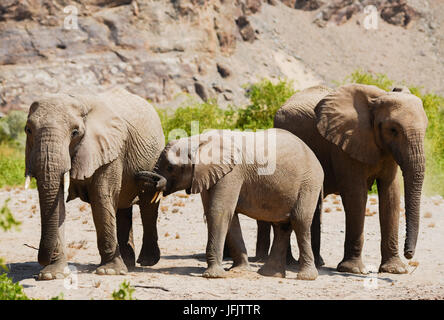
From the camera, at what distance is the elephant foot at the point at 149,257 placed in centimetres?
1159

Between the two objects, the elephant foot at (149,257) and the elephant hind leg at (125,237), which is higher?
the elephant hind leg at (125,237)

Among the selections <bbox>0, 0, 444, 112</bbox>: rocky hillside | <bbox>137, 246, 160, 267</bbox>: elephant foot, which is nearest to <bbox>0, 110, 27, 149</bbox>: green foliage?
<bbox>0, 0, 444, 112</bbox>: rocky hillside

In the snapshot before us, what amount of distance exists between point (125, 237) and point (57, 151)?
8.57 ft

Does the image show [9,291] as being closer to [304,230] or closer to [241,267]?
[241,267]

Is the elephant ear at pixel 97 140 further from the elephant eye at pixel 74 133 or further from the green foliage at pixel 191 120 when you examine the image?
the green foliage at pixel 191 120

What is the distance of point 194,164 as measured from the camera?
32.8 ft

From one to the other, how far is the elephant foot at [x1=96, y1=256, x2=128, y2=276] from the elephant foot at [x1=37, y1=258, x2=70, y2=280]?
55 cm

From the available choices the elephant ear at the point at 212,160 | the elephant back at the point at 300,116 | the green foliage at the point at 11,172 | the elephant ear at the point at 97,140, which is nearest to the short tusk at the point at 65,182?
the elephant ear at the point at 97,140

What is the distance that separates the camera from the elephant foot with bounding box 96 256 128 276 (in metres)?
10.0

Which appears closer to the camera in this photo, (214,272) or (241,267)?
(214,272)

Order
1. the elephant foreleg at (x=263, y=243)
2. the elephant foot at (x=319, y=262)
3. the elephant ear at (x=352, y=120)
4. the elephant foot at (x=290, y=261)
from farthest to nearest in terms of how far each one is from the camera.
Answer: the elephant foreleg at (x=263, y=243) < the elephant foot at (x=290, y=261) < the elephant foot at (x=319, y=262) < the elephant ear at (x=352, y=120)

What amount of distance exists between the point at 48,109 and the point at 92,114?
0.87 metres

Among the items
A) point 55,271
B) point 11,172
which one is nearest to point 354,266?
point 55,271
